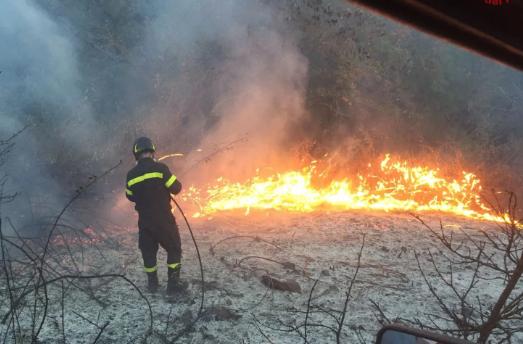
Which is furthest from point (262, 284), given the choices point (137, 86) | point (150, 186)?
point (137, 86)

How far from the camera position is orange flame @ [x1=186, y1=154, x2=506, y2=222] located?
917 cm

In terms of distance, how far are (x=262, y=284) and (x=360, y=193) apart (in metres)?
5.77

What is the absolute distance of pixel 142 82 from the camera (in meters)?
9.91

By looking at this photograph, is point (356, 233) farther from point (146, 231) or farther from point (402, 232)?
point (146, 231)

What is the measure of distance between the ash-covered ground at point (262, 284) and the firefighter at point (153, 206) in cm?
37

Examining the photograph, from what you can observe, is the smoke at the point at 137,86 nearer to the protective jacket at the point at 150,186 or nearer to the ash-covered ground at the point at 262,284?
the ash-covered ground at the point at 262,284

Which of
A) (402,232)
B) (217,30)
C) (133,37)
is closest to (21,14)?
(133,37)

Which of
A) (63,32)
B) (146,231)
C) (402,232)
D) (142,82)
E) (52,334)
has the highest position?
(63,32)

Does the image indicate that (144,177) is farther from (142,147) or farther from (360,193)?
(360,193)

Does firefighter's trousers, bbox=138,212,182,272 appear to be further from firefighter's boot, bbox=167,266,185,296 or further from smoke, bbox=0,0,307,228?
smoke, bbox=0,0,307,228

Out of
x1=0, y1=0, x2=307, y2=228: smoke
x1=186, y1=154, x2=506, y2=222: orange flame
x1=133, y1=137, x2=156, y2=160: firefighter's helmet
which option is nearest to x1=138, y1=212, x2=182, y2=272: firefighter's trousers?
x1=133, y1=137, x2=156, y2=160: firefighter's helmet

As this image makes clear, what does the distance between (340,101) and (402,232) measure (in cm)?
554

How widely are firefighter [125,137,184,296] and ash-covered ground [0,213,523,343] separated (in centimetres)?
37

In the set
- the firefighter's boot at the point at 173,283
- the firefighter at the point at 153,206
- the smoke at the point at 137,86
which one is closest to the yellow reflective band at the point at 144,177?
the firefighter at the point at 153,206
